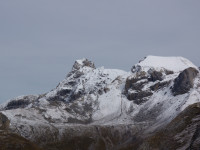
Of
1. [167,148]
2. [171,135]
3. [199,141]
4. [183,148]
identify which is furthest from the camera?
[171,135]

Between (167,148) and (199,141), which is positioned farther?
(167,148)

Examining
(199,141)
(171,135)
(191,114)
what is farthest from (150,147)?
(199,141)

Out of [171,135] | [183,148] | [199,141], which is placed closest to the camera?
[199,141]

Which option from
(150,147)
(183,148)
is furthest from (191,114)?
(183,148)

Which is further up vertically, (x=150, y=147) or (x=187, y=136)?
(x=187, y=136)

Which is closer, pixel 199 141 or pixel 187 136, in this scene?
pixel 199 141

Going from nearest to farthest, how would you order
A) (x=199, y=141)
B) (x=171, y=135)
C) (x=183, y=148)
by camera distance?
(x=199, y=141) < (x=183, y=148) < (x=171, y=135)

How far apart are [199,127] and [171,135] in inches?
1179

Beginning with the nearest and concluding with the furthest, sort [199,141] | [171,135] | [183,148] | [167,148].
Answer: [199,141]
[183,148]
[167,148]
[171,135]

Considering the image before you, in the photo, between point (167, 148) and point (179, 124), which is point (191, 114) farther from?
point (167, 148)

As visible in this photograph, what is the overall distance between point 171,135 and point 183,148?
34296mm

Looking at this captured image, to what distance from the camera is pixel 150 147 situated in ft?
626

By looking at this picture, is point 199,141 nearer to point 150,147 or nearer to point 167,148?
point 167,148

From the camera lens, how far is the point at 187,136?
160500 mm
